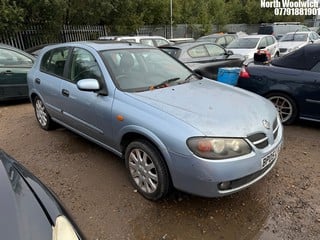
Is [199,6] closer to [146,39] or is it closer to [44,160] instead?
[146,39]

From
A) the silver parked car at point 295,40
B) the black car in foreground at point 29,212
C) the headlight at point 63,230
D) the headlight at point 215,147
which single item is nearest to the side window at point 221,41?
the silver parked car at point 295,40

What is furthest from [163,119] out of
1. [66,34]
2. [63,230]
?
[66,34]

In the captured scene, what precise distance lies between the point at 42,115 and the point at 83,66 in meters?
1.71

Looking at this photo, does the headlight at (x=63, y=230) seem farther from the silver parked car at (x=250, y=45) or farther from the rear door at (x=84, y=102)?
the silver parked car at (x=250, y=45)

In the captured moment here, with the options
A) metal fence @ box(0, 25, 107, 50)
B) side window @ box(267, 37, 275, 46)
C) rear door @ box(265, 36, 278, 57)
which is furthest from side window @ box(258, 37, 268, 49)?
metal fence @ box(0, 25, 107, 50)

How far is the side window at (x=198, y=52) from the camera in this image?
7.93m

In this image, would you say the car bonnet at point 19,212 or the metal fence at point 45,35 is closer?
the car bonnet at point 19,212

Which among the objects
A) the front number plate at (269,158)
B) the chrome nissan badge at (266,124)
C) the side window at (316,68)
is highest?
the side window at (316,68)

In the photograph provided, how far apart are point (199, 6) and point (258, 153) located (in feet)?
85.3

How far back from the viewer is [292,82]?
5066 mm

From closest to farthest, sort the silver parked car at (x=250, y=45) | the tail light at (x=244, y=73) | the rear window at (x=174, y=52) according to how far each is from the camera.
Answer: the tail light at (x=244, y=73), the rear window at (x=174, y=52), the silver parked car at (x=250, y=45)

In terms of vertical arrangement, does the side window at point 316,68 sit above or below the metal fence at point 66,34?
below

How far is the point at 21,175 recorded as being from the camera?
2037 mm

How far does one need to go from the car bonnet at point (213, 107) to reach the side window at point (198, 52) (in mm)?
4291
